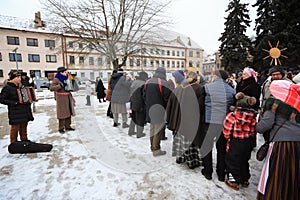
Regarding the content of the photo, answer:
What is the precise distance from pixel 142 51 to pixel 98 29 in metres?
2.99

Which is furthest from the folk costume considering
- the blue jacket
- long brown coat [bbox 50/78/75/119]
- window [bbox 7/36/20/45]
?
window [bbox 7/36/20/45]

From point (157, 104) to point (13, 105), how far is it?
3085 millimetres

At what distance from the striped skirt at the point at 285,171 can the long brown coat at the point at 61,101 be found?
484 cm

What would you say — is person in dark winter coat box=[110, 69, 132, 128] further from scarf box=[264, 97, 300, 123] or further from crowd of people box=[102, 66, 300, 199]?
scarf box=[264, 97, 300, 123]

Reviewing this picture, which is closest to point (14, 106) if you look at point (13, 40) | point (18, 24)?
point (13, 40)

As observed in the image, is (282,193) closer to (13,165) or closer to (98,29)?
(13,165)

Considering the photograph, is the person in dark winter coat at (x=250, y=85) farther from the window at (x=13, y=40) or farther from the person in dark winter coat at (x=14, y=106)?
the window at (x=13, y=40)

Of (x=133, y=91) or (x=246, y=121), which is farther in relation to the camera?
(x=133, y=91)

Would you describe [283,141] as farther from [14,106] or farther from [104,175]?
[14,106]

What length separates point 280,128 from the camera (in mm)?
1834

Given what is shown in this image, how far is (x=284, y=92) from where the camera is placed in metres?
1.72

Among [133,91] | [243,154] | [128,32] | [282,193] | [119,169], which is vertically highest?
[128,32]

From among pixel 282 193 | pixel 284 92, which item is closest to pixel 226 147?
pixel 282 193

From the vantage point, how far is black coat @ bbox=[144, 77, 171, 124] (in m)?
3.62
